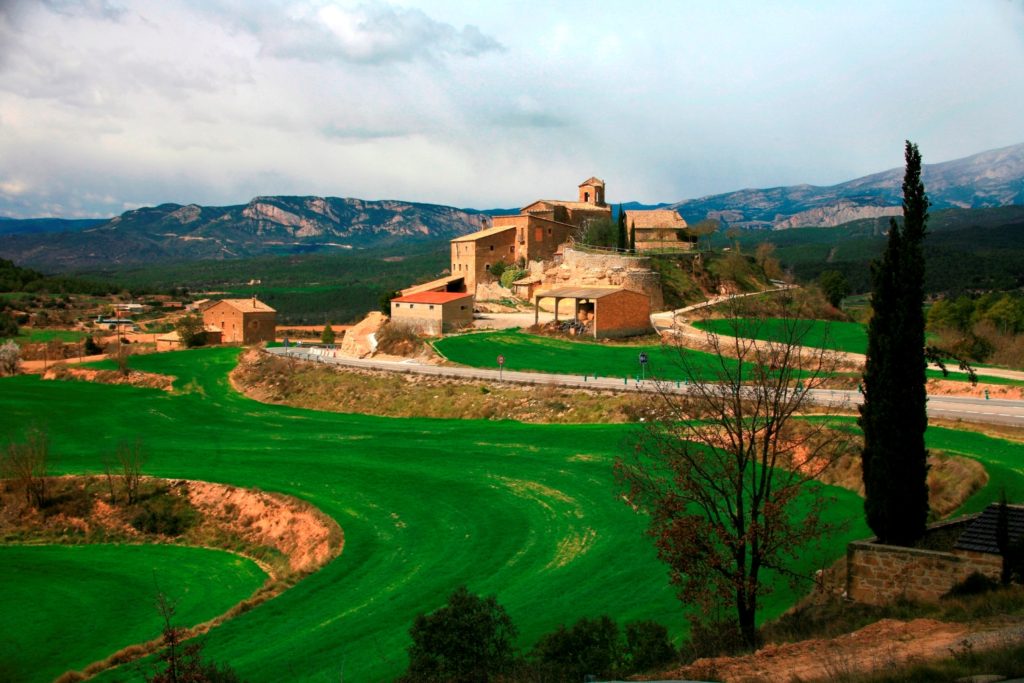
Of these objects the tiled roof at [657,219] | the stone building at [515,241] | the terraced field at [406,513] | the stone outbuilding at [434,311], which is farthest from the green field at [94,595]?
the tiled roof at [657,219]

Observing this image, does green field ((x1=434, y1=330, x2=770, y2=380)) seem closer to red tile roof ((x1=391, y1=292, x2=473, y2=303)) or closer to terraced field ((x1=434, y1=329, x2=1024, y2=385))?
terraced field ((x1=434, y1=329, x2=1024, y2=385))

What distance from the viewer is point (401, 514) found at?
23406mm

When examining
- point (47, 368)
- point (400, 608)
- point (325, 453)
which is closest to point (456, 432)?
point (325, 453)

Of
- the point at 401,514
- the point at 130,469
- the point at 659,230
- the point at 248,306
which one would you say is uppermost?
the point at 659,230

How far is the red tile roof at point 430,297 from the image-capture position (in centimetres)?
5309

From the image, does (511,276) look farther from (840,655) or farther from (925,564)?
(840,655)

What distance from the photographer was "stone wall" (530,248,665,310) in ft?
182

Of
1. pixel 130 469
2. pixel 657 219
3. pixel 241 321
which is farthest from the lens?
pixel 657 219

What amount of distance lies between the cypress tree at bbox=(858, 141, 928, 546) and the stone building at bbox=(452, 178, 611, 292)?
47.6m

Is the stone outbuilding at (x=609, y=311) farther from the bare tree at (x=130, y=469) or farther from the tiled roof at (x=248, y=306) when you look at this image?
the tiled roof at (x=248, y=306)

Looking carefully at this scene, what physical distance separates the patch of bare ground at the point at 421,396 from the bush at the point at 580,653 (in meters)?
21.3

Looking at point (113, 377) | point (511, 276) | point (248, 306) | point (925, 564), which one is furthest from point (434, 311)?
point (925, 564)

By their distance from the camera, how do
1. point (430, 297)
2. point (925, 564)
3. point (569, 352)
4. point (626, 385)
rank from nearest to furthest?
point (925, 564)
point (626, 385)
point (569, 352)
point (430, 297)

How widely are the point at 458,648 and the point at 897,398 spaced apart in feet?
29.3
